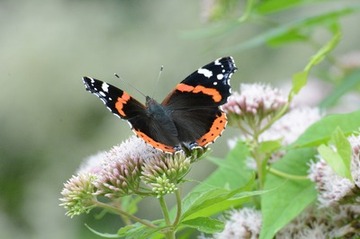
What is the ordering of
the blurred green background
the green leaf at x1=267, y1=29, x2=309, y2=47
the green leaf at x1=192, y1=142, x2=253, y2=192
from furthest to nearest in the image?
the blurred green background, the green leaf at x1=267, y1=29, x2=309, y2=47, the green leaf at x1=192, y1=142, x2=253, y2=192

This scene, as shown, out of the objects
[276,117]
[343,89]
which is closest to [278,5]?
[343,89]

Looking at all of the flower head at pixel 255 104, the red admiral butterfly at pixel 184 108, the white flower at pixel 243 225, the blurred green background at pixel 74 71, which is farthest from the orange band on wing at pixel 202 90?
the blurred green background at pixel 74 71

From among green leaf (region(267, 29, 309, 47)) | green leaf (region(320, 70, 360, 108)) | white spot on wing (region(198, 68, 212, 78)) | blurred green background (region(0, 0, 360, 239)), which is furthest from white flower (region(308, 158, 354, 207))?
blurred green background (region(0, 0, 360, 239))

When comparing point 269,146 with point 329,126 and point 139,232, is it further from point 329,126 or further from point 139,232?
point 139,232

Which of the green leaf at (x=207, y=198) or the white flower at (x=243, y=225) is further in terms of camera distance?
the white flower at (x=243, y=225)

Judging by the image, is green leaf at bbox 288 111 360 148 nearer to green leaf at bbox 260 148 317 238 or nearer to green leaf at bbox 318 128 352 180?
green leaf at bbox 260 148 317 238

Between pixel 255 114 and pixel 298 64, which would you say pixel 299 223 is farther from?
pixel 298 64

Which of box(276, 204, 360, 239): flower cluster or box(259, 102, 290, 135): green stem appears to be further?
box(259, 102, 290, 135): green stem

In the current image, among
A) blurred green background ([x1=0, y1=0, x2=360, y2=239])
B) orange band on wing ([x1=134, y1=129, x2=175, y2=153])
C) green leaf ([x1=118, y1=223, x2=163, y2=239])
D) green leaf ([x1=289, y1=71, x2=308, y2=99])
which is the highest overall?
blurred green background ([x1=0, y1=0, x2=360, y2=239])

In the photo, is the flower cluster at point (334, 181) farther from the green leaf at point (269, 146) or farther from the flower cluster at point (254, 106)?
the flower cluster at point (254, 106)
